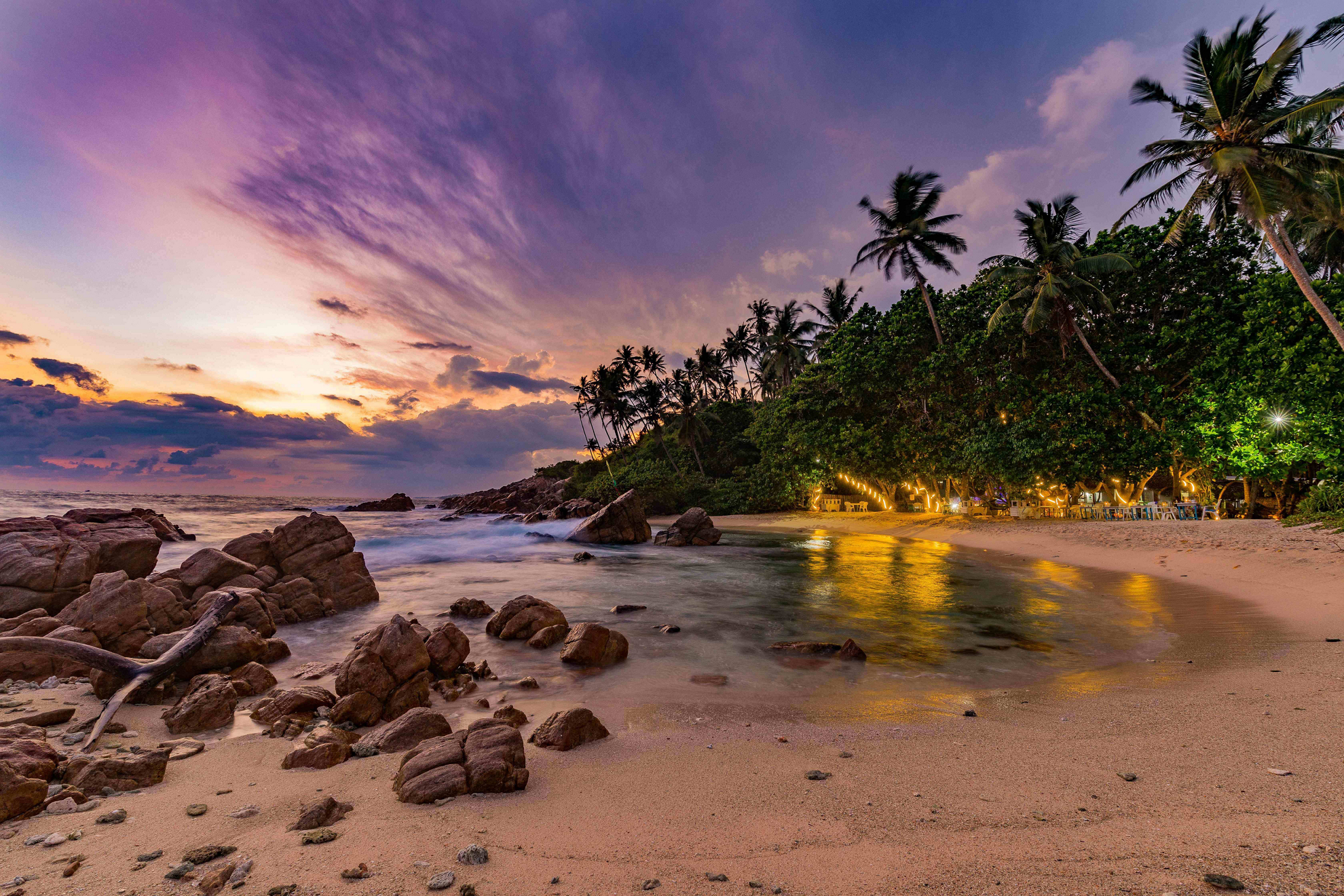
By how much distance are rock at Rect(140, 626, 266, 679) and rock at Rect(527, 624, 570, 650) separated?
13.0ft

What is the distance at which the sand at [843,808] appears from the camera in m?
2.71

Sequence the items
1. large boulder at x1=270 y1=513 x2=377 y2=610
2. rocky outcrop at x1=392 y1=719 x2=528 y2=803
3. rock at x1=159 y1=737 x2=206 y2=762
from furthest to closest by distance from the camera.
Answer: large boulder at x1=270 y1=513 x2=377 y2=610
rock at x1=159 y1=737 x2=206 y2=762
rocky outcrop at x1=392 y1=719 x2=528 y2=803

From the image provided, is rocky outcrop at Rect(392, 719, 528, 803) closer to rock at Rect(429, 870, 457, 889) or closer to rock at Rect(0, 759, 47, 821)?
rock at Rect(429, 870, 457, 889)

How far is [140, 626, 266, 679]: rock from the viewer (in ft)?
22.2

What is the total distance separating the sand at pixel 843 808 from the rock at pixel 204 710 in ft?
0.59

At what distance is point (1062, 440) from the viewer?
2455 cm

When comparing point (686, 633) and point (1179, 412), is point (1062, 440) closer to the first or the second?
point (1179, 412)

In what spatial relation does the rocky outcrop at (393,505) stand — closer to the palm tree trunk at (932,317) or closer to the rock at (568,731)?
the palm tree trunk at (932,317)

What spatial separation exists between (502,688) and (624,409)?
63.8 m

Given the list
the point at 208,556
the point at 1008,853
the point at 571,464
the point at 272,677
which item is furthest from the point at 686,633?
the point at 571,464

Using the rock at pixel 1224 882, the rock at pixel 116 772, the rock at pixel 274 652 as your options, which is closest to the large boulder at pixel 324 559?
the rock at pixel 274 652

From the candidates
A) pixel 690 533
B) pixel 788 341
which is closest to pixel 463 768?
pixel 690 533

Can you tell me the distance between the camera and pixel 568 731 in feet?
15.6

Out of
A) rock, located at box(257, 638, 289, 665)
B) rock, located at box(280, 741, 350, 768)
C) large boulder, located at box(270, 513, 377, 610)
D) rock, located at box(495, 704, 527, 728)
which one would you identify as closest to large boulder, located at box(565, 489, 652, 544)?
large boulder, located at box(270, 513, 377, 610)
